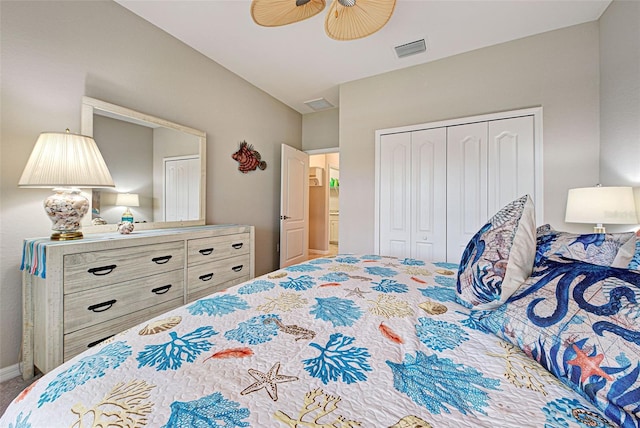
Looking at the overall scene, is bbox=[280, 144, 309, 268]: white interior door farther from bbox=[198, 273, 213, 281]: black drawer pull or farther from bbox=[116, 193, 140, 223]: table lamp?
bbox=[116, 193, 140, 223]: table lamp

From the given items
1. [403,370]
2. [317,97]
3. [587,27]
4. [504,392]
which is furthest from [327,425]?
[317,97]

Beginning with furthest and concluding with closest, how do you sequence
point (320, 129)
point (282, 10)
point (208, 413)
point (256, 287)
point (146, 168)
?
point (320, 129)
point (146, 168)
point (282, 10)
point (256, 287)
point (208, 413)

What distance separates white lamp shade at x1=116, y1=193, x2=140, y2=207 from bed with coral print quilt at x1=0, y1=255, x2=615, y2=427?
171cm

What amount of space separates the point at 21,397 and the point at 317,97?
13.3 ft

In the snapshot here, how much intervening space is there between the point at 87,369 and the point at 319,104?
4198 mm

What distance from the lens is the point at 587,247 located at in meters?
1.01

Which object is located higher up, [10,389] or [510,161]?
[510,161]

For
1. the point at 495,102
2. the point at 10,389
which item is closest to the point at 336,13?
the point at 495,102

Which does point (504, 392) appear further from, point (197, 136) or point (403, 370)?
point (197, 136)

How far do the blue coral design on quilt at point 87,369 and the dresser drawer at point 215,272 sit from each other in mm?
1622

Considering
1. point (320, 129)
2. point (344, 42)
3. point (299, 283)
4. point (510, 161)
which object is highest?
point (344, 42)

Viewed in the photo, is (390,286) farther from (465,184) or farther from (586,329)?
(465,184)

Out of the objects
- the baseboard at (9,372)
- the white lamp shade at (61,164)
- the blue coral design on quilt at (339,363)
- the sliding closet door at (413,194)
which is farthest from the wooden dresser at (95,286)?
the sliding closet door at (413,194)

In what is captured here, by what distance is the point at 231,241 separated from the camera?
105 inches
